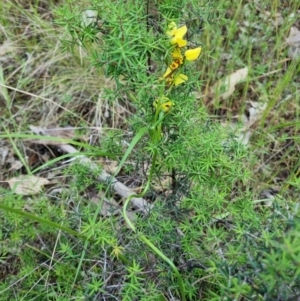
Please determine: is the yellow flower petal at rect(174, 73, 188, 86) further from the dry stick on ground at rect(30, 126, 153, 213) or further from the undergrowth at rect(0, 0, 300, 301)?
the dry stick on ground at rect(30, 126, 153, 213)

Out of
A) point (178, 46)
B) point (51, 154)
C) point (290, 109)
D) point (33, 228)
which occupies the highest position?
point (178, 46)

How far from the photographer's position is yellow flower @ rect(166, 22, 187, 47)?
1.16 meters

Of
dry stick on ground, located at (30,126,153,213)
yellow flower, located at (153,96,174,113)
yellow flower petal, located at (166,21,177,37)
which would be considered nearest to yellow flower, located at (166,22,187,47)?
yellow flower petal, located at (166,21,177,37)

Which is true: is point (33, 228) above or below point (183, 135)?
below

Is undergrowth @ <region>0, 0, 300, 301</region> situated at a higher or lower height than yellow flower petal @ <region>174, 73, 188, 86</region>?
lower

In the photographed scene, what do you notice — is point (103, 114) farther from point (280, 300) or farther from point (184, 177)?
point (280, 300)

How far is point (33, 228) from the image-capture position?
63.6 inches

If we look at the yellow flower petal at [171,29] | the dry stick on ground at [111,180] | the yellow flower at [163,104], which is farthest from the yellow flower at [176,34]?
the dry stick on ground at [111,180]

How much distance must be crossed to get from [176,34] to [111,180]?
457 mm

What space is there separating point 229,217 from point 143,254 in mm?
296

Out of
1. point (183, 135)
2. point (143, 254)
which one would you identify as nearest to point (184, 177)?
point (183, 135)

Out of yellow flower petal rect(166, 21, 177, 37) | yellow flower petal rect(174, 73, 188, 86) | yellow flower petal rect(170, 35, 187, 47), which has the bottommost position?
yellow flower petal rect(174, 73, 188, 86)

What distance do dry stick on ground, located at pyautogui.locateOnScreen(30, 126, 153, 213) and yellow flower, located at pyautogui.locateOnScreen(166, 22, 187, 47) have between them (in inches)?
16.6

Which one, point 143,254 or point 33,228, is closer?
point 143,254
